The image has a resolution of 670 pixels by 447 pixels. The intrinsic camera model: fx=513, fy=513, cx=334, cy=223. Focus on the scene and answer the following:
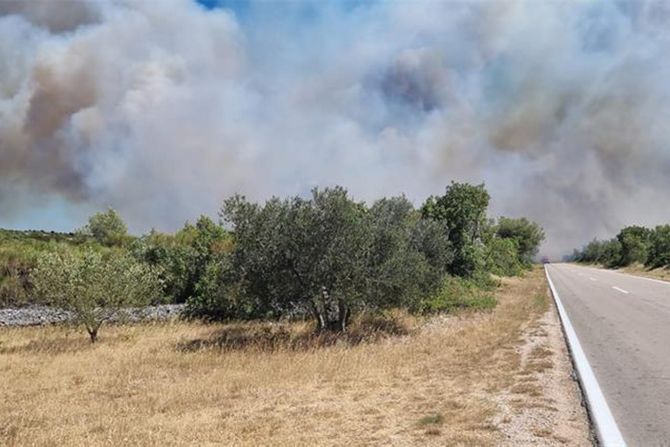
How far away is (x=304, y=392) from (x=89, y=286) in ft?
39.7

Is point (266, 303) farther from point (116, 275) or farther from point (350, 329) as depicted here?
point (116, 275)

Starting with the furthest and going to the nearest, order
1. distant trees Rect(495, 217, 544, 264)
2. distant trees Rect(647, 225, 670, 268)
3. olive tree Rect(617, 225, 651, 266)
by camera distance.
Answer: distant trees Rect(495, 217, 544, 264)
olive tree Rect(617, 225, 651, 266)
distant trees Rect(647, 225, 670, 268)

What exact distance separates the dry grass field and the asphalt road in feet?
1.83

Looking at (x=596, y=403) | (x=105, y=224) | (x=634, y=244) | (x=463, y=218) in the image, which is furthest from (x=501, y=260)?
(x=105, y=224)

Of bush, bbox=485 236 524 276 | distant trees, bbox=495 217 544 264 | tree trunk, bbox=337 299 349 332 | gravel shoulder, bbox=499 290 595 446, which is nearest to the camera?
gravel shoulder, bbox=499 290 595 446

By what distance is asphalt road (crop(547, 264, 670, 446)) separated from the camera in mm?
5711

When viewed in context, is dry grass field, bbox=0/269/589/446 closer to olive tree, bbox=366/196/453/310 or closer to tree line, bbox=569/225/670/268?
olive tree, bbox=366/196/453/310

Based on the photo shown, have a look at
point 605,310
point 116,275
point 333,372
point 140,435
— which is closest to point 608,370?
point 333,372

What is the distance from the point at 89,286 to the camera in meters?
17.6

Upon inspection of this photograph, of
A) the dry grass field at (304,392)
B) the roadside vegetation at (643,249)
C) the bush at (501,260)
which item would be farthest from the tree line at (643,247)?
the dry grass field at (304,392)

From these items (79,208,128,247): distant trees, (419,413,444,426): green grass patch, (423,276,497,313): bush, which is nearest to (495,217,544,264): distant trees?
(79,208,128,247): distant trees

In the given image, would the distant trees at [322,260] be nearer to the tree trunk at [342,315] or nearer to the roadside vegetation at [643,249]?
the tree trunk at [342,315]

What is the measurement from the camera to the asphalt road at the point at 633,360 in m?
5.71

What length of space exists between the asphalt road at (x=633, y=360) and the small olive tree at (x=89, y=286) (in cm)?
1483
